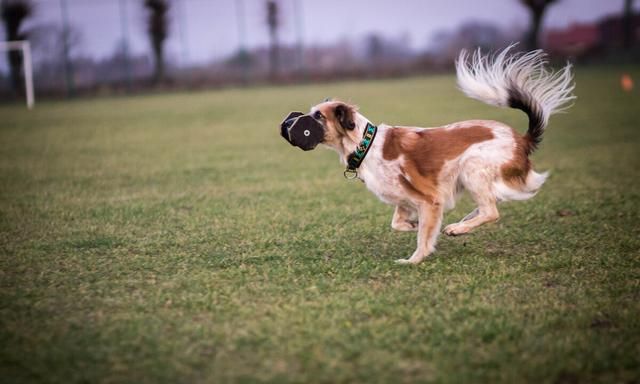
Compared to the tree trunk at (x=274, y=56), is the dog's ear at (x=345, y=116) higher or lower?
lower

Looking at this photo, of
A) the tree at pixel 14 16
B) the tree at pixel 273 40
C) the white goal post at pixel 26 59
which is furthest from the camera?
the tree at pixel 273 40

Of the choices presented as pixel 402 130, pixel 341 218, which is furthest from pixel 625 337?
pixel 341 218

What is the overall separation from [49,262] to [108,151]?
7541mm

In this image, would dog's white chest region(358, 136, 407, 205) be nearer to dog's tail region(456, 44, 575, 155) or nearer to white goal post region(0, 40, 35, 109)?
dog's tail region(456, 44, 575, 155)

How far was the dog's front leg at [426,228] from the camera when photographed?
4574 millimetres

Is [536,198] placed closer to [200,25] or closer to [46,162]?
[46,162]

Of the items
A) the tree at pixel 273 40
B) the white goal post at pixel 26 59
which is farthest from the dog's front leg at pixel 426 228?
the tree at pixel 273 40

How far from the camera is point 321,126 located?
4.55 m

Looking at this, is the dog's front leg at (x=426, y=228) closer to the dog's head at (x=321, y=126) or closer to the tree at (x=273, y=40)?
the dog's head at (x=321, y=126)

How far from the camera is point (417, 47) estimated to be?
1576 inches

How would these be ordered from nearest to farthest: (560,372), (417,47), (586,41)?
(560,372) → (586,41) → (417,47)

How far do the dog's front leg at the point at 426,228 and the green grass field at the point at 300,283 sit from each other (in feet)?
0.35

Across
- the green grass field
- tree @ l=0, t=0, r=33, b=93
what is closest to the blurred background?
tree @ l=0, t=0, r=33, b=93

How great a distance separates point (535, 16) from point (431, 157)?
118 feet
